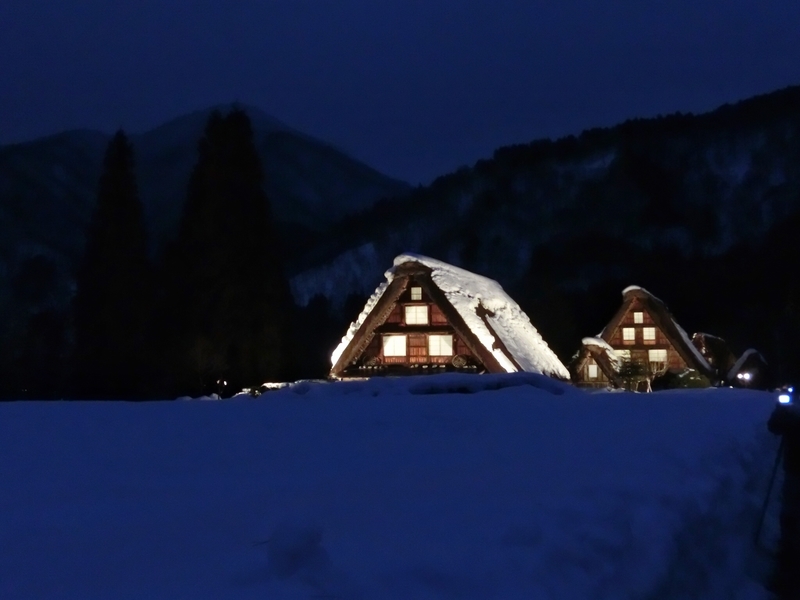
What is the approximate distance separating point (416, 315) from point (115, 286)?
938 centimetres

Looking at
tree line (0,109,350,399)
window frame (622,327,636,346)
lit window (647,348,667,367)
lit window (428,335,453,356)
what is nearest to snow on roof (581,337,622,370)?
lit window (647,348,667,367)

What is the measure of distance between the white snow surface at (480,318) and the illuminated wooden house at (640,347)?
34.2 ft

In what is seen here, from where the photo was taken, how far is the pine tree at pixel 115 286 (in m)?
27.3

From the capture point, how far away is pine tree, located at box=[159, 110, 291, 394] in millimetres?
28812

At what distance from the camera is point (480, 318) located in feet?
75.3

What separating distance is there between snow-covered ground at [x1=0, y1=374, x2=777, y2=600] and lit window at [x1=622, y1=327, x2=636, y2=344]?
105ft

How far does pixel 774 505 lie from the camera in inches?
334

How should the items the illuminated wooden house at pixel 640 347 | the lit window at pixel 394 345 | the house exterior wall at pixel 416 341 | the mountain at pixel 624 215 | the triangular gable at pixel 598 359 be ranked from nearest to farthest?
the house exterior wall at pixel 416 341
the lit window at pixel 394 345
the triangular gable at pixel 598 359
the illuminated wooden house at pixel 640 347
the mountain at pixel 624 215

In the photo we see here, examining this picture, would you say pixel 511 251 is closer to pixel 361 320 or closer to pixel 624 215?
pixel 624 215

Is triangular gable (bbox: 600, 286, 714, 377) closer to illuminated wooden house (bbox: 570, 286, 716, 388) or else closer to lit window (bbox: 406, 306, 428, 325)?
illuminated wooden house (bbox: 570, 286, 716, 388)

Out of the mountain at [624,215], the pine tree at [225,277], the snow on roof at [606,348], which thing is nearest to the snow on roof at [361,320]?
the pine tree at [225,277]

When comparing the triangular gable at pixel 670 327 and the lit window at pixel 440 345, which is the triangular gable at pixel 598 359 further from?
the lit window at pixel 440 345

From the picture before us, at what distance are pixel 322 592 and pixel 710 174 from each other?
12878 centimetres

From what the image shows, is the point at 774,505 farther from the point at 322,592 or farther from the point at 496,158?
the point at 496,158
